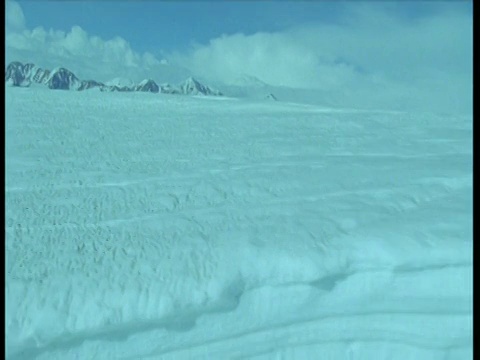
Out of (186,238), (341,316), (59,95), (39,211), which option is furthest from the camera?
(59,95)

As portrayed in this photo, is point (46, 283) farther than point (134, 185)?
No

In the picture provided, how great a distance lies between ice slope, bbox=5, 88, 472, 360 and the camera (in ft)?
4.67

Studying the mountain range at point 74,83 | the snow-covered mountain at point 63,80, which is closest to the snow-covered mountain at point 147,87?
the mountain range at point 74,83

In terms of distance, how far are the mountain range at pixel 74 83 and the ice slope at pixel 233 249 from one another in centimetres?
95

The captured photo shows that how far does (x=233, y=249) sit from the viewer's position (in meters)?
1.73

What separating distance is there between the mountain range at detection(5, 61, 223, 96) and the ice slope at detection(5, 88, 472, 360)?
946 millimetres

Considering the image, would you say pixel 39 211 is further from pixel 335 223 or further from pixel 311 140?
pixel 311 140

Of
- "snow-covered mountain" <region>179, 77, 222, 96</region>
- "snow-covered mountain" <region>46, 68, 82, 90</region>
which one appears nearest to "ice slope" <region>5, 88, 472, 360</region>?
"snow-covered mountain" <region>46, 68, 82, 90</region>

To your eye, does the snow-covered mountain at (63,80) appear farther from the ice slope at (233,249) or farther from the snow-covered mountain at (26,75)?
the ice slope at (233,249)

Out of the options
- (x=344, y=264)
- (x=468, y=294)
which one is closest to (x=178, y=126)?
(x=344, y=264)

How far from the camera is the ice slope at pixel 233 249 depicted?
1425mm

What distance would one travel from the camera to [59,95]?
404cm

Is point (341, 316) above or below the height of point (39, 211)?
below
